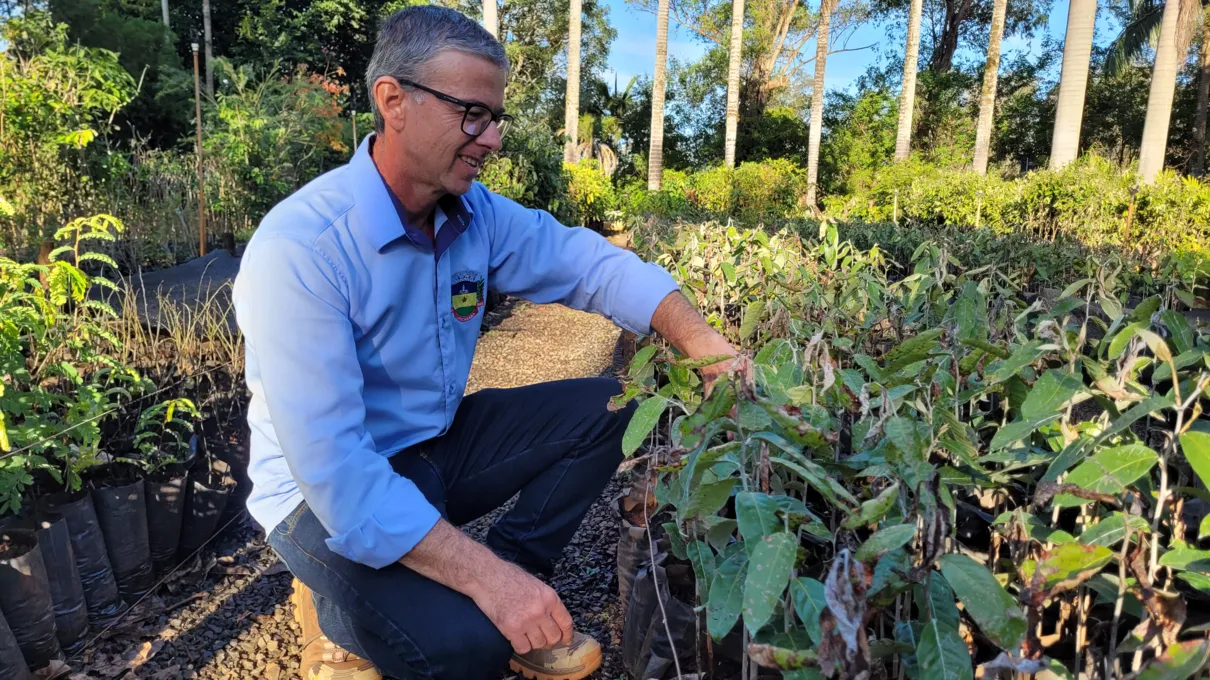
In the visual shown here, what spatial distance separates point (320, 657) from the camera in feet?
6.34

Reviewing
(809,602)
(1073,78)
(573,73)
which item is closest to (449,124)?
(809,602)

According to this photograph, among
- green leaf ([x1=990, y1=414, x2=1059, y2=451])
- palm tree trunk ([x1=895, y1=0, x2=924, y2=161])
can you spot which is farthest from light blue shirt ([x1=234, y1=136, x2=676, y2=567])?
palm tree trunk ([x1=895, y1=0, x2=924, y2=161])

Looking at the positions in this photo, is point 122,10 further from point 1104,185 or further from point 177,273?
point 1104,185

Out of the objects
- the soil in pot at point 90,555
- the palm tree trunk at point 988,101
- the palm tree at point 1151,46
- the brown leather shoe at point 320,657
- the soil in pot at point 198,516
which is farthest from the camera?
the palm tree at point 1151,46

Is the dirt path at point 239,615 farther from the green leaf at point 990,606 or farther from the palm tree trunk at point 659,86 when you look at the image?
the palm tree trunk at point 659,86

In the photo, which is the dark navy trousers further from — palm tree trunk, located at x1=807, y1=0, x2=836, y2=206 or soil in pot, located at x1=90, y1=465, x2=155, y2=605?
palm tree trunk, located at x1=807, y1=0, x2=836, y2=206

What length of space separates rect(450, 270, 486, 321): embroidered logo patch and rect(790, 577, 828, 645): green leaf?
130 centimetres

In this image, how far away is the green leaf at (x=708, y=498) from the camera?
3.24 feet

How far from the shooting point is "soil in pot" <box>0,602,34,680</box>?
1837 mm

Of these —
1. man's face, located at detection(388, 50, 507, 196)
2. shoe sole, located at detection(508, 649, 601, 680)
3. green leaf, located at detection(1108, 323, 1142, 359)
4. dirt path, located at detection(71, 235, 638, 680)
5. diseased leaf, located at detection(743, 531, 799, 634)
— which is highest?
man's face, located at detection(388, 50, 507, 196)

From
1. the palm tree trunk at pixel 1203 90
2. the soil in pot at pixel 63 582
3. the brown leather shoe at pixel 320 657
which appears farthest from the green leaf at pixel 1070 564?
the palm tree trunk at pixel 1203 90

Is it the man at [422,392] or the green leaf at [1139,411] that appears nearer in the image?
the green leaf at [1139,411]

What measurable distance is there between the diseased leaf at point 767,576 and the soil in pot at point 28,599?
203cm

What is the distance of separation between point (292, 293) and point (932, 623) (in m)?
1.24
